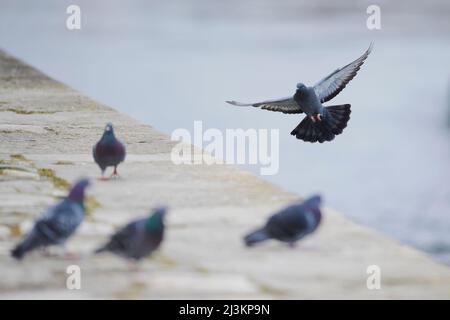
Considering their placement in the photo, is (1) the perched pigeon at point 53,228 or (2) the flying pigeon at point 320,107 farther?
(2) the flying pigeon at point 320,107

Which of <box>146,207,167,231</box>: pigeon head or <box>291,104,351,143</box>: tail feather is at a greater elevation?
<box>291,104,351,143</box>: tail feather

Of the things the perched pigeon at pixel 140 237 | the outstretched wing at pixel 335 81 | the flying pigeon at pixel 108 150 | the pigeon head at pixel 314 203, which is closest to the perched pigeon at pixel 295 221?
the pigeon head at pixel 314 203

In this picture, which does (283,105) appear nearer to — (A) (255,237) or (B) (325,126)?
(B) (325,126)

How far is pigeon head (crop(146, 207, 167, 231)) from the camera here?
320cm

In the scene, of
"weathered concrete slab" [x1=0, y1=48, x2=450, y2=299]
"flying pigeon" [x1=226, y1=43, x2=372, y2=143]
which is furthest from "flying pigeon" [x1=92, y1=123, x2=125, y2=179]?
"flying pigeon" [x1=226, y1=43, x2=372, y2=143]

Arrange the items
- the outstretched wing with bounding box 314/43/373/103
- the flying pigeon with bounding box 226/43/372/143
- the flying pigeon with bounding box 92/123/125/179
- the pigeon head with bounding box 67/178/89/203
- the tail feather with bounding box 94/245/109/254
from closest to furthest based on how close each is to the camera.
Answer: the tail feather with bounding box 94/245/109/254, the pigeon head with bounding box 67/178/89/203, the flying pigeon with bounding box 92/123/125/179, the flying pigeon with bounding box 226/43/372/143, the outstretched wing with bounding box 314/43/373/103

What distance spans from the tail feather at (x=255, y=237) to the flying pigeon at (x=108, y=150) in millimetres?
1019

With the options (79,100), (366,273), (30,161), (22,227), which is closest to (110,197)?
(22,227)

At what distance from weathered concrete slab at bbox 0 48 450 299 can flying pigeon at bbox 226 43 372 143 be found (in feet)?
1.45

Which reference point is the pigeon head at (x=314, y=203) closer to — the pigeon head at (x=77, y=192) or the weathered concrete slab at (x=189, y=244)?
the weathered concrete slab at (x=189, y=244)

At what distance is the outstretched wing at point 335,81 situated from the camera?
16.3 feet

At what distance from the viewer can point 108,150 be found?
172 inches

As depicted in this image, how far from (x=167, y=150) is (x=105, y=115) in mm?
1018

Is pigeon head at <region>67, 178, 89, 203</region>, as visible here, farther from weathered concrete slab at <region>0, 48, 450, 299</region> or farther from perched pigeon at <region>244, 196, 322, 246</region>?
perched pigeon at <region>244, 196, 322, 246</region>
